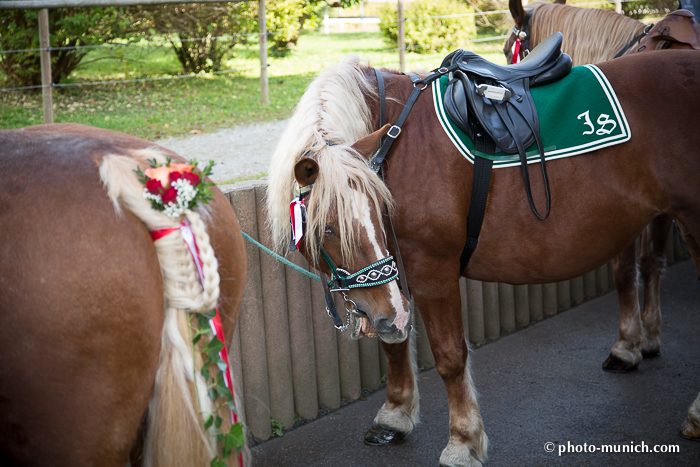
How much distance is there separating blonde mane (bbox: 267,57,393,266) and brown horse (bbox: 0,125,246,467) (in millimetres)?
729

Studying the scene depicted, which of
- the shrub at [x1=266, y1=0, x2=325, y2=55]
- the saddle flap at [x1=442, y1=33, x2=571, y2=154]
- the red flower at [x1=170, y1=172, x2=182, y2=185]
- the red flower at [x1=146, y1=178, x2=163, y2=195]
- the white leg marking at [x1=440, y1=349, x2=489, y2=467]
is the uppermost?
the shrub at [x1=266, y1=0, x2=325, y2=55]

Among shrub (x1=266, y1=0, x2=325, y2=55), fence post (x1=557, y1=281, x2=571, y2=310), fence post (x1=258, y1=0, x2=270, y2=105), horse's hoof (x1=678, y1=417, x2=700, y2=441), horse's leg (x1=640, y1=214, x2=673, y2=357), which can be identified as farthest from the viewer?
shrub (x1=266, y1=0, x2=325, y2=55)

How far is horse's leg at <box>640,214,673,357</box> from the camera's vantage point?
3584 millimetres

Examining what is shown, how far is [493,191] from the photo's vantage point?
238 cm

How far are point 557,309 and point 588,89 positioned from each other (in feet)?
8.11

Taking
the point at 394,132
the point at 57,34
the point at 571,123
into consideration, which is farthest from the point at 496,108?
the point at 57,34

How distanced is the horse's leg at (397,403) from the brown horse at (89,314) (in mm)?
1640

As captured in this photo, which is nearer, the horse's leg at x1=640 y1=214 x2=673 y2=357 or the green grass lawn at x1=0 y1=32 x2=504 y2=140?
the horse's leg at x1=640 y1=214 x2=673 y2=357

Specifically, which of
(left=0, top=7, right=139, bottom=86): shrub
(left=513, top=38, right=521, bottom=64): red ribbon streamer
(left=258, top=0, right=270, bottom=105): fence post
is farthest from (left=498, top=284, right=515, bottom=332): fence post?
(left=0, top=7, right=139, bottom=86): shrub

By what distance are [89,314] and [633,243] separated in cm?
323

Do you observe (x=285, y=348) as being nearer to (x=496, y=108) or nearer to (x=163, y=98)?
(x=496, y=108)

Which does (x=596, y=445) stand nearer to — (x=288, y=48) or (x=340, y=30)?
(x=288, y=48)

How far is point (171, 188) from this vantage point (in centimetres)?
123

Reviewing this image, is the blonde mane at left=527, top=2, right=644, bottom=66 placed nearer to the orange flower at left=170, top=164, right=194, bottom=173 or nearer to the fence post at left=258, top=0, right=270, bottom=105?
the orange flower at left=170, top=164, right=194, bottom=173
